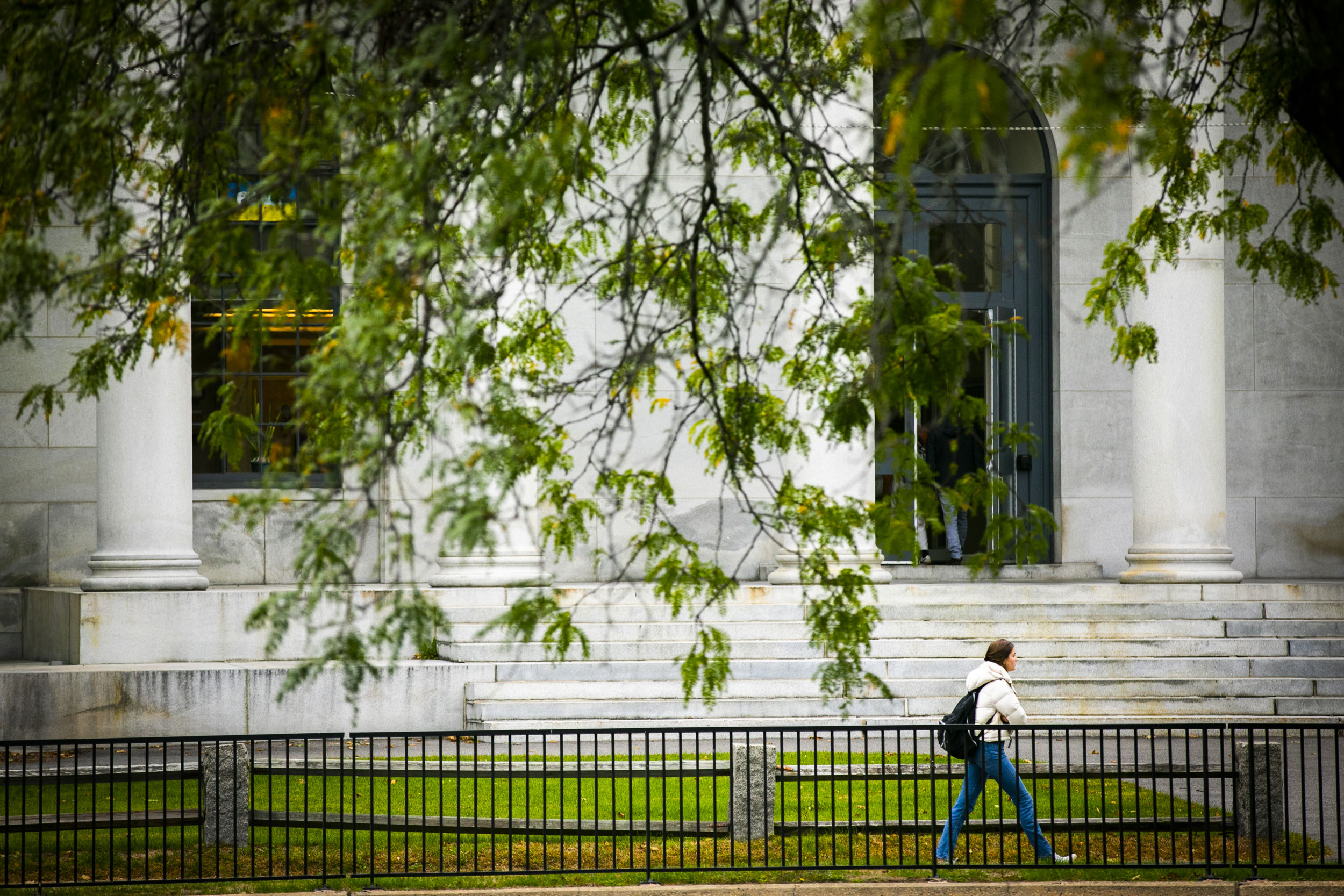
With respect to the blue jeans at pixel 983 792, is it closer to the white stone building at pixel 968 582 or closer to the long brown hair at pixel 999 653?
the long brown hair at pixel 999 653

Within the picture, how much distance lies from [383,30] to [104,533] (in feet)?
38.8

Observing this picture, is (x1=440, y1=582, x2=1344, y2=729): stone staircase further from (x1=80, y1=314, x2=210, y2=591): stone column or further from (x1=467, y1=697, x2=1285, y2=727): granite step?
(x1=80, y1=314, x2=210, y2=591): stone column

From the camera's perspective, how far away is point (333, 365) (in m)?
4.86

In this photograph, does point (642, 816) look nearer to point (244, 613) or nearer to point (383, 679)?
point (383, 679)

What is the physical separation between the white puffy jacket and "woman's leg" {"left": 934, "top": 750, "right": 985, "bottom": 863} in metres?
0.31

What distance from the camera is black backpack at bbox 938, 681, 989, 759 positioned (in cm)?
933

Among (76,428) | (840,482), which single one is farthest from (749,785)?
(76,428)

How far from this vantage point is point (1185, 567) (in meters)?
17.6

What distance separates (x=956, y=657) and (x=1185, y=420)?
4482 millimetres

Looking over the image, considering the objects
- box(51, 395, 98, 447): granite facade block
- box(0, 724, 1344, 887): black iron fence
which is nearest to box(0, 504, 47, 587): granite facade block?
box(51, 395, 98, 447): granite facade block

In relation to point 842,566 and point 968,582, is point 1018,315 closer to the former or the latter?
point 968,582

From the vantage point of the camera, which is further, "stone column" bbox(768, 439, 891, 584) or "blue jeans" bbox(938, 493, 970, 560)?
"blue jeans" bbox(938, 493, 970, 560)

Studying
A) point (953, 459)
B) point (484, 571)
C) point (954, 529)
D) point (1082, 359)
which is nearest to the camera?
point (484, 571)

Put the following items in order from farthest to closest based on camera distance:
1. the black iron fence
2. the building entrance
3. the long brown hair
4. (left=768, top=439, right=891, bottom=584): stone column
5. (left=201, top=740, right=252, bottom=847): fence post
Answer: the building entrance, (left=768, top=439, right=891, bottom=584): stone column, the long brown hair, (left=201, top=740, right=252, bottom=847): fence post, the black iron fence
